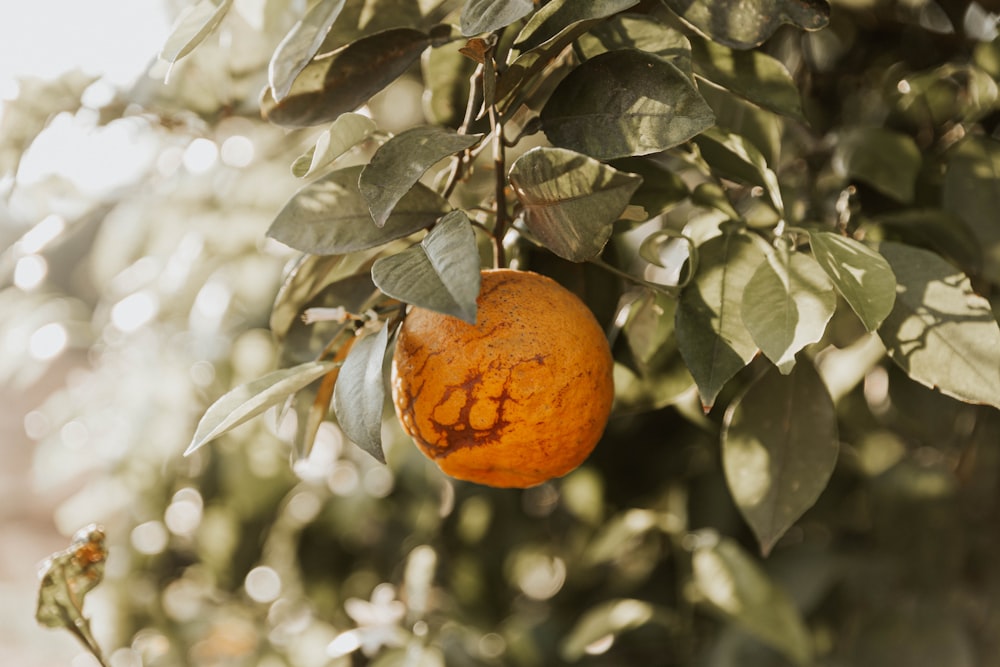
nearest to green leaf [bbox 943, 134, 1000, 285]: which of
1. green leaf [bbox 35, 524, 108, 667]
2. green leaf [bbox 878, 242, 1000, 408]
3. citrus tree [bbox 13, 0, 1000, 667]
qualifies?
citrus tree [bbox 13, 0, 1000, 667]

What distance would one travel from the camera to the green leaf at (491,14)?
44 centimetres

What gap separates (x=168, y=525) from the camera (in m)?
1.23

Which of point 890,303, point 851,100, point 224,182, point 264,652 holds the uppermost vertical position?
point 890,303

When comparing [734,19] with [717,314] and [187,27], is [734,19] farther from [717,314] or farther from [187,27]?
[187,27]

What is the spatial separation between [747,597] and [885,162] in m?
0.41

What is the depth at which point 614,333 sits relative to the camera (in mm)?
721

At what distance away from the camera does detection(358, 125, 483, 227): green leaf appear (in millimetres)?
466

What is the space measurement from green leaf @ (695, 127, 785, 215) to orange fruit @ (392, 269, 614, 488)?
151 millimetres

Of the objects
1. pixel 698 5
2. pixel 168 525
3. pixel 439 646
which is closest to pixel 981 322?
pixel 698 5

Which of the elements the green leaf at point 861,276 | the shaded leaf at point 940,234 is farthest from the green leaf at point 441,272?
the shaded leaf at point 940,234

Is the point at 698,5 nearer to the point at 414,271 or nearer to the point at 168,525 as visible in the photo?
the point at 414,271

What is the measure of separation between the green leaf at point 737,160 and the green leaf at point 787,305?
6 centimetres

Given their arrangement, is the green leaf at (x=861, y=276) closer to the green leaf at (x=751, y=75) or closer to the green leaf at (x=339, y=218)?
the green leaf at (x=751, y=75)

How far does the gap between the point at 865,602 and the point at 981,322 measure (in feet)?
2.10
